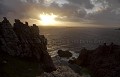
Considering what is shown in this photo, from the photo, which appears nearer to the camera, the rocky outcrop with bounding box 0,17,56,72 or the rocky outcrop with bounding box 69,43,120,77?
the rocky outcrop with bounding box 0,17,56,72

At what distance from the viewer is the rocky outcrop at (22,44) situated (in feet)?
241

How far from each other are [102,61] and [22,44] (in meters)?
41.6

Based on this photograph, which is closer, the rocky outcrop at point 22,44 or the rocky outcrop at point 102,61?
the rocky outcrop at point 22,44

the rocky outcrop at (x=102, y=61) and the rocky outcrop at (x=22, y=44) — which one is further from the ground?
the rocky outcrop at (x=22, y=44)

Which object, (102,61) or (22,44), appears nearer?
(22,44)

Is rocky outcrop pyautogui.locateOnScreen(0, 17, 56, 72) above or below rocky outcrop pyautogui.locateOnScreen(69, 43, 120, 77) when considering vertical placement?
above

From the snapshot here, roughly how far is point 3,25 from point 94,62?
50110 mm

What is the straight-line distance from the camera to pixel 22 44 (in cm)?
7638

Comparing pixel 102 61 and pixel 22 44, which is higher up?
pixel 22 44

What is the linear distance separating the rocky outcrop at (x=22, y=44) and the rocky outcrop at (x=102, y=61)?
72.9ft

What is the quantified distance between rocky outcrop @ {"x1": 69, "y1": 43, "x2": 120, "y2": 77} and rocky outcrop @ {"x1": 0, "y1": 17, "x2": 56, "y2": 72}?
72.9 feet

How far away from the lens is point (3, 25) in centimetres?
7738

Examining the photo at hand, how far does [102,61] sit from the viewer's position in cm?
8569

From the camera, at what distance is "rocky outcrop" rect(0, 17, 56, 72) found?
73312mm
